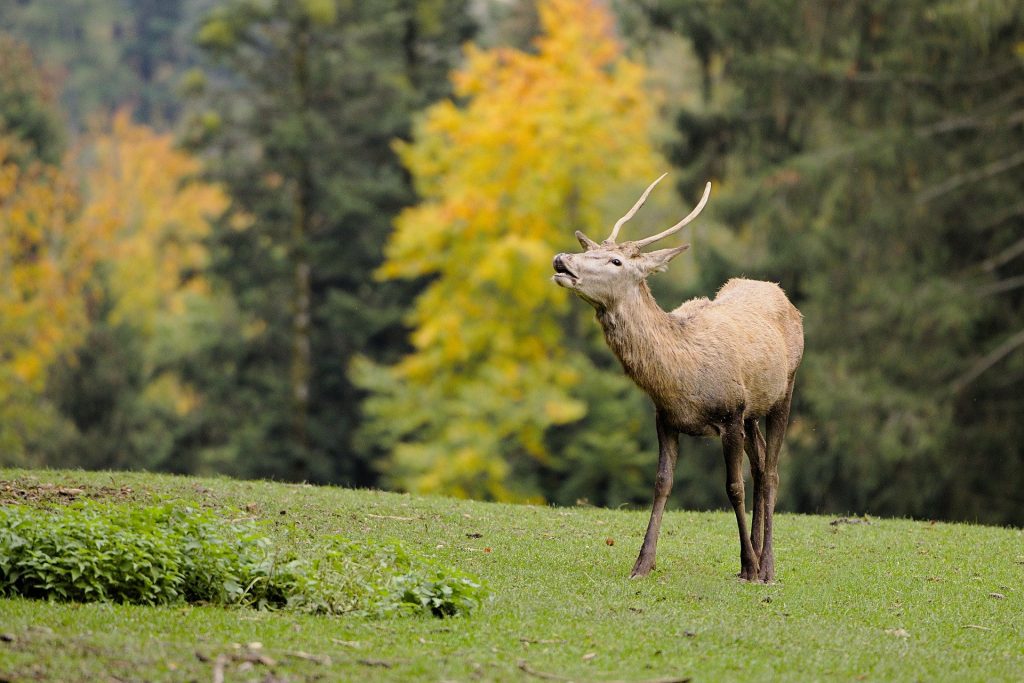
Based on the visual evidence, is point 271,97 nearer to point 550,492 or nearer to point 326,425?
point 326,425

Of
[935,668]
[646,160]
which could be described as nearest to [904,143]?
[646,160]

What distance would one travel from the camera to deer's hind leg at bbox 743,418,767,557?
434 inches

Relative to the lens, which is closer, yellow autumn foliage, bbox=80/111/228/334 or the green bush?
the green bush

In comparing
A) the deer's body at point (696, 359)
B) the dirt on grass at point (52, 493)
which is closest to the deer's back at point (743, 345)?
the deer's body at point (696, 359)

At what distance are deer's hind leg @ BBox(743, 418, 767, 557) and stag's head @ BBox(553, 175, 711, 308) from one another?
67.5 inches

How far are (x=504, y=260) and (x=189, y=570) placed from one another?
72.5 feet

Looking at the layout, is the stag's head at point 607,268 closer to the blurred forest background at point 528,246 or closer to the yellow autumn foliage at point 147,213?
the blurred forest background at point 528,246

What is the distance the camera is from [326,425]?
3722cm

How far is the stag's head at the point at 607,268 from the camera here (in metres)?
9.81

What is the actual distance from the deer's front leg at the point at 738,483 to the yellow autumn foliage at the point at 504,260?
18.9 metres

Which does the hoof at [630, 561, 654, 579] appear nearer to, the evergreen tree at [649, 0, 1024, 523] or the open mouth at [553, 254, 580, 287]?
the open mouth at [553, 254, 580, 287]

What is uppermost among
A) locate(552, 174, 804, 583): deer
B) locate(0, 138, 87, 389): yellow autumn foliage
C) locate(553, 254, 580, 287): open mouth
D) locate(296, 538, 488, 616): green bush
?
locate(553, 254, 580, 287): open mouth

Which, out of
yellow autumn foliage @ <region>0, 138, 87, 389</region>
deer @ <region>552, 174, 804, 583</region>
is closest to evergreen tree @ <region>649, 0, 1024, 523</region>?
deer @ <region>552, 174, 804, 583</region>

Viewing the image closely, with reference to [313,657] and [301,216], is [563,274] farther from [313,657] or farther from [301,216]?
[301,216]
